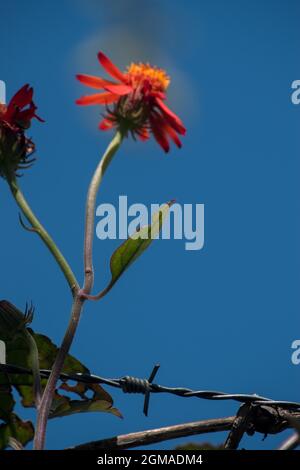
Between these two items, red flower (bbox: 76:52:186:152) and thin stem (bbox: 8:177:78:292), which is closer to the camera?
thin stem (bbox: 8:177:78:292)

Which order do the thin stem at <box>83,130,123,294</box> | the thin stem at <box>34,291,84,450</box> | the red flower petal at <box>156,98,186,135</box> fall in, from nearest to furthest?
the thin stem at <box>34,291,84,450</box> → the thin stem at <box>83,130,123,294</box> → the red flower petal at <box>156,98,186,135</box>

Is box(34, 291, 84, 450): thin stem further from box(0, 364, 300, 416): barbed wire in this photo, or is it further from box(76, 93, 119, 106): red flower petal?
box(76, 93, 119, 106): red flower petal

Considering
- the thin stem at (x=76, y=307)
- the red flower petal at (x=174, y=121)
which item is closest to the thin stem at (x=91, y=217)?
the thin stem at (x=76, y=307)

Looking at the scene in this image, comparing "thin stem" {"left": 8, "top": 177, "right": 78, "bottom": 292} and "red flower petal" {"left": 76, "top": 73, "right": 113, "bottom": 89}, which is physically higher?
"red flower petal" {"left": 76, "top": 73, "right": 113, "bottom": 89}

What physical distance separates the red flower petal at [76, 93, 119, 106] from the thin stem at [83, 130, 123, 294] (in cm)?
14

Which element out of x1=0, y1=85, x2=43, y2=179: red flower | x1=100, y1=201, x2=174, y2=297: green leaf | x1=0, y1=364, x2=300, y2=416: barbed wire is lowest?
x1=0, y1=364, x2=300, y2=416: barbed wire

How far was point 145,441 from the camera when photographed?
1.23 meters

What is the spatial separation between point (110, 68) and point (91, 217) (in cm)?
34

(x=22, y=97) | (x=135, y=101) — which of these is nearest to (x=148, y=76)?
(x=135, y=101)

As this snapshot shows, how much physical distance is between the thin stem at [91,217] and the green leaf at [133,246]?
39 mm

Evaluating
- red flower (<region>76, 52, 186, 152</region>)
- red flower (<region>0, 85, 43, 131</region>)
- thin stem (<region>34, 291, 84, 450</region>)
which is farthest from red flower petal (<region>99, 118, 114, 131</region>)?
thin stem (<region>34, 291, 84, 450</region>)

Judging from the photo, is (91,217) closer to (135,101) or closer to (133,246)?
(133,246)

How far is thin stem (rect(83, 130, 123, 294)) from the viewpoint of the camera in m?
1.24
